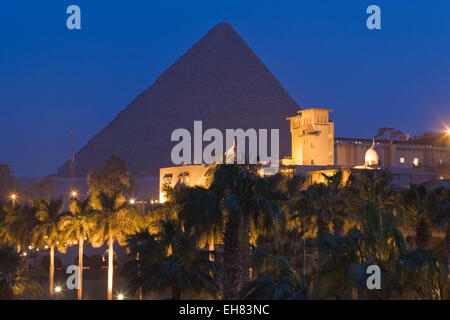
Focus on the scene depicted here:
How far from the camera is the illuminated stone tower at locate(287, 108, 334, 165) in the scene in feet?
236

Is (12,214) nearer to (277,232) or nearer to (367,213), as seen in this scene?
(277,232)

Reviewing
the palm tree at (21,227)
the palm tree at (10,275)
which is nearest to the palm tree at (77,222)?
the palm tree at (21,227)

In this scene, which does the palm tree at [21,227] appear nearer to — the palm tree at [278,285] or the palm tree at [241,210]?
the palm tree at [241,210]

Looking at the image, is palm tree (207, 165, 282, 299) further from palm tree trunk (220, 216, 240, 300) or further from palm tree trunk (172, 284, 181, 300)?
palm tree trunk (172, 284, 181, 300)

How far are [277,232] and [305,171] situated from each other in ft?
140

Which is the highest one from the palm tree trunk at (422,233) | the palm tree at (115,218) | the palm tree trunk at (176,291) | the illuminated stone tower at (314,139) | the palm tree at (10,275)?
the illuminated stone tower at (314,139)

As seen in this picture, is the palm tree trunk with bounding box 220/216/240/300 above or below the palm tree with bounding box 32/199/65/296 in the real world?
below

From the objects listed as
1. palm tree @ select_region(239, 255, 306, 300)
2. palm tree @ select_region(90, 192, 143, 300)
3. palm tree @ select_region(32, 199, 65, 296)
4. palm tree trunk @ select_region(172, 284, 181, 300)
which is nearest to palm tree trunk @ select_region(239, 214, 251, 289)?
palm tree trunk @ select_region(172, 284, 181, 300)

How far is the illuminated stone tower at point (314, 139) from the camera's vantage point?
236ft

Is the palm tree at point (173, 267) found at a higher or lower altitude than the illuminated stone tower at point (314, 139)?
lower

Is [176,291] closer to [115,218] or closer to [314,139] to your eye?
[115,218]

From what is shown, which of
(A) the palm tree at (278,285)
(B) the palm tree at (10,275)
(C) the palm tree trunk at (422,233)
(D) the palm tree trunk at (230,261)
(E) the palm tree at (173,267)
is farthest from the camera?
(C) the palm tree trunk at (422,233)
